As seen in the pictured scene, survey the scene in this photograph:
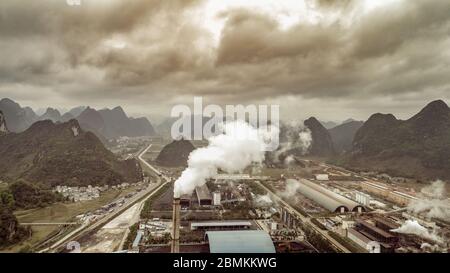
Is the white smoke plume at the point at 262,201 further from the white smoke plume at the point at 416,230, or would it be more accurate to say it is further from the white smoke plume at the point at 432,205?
the white smoke plume at the point at 432,205

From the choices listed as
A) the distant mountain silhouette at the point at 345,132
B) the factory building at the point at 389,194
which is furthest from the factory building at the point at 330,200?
the distant mountain silhouette at the point at 345,132

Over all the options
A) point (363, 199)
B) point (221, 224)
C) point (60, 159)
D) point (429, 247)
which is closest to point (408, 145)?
point (363, 199)

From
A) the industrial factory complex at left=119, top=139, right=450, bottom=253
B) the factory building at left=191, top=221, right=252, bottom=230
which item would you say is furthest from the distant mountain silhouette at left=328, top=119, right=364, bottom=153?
the factory building at left=191, top=221, right=252, bottom=230

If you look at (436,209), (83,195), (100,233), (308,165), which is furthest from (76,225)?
(308,165)

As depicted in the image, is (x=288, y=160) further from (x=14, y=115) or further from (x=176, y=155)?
(x=14, y=115)
